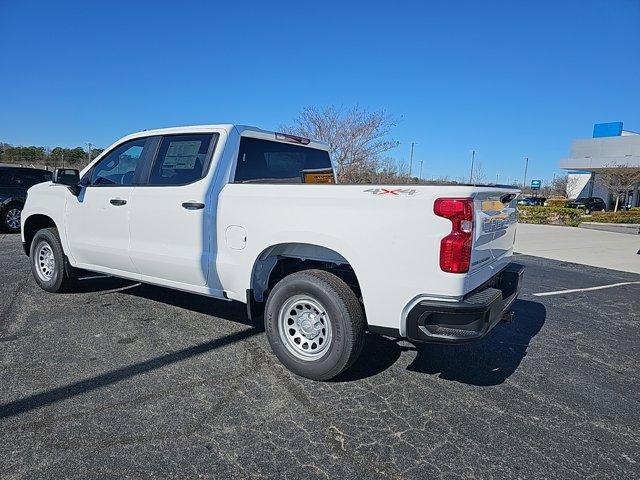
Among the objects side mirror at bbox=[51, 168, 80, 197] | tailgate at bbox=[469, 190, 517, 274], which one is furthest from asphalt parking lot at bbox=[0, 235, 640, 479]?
side mirror at bbox=[51, 168, 80, 197]

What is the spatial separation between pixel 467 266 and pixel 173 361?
8.13 ft

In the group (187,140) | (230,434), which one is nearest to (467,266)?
(230,434)

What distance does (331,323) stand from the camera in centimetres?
329

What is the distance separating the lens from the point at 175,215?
4047 mm

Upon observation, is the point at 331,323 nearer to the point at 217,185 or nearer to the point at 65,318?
the point at 217,185

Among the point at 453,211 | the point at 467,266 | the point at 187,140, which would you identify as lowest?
the point at 467,266

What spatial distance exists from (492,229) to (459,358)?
4.50 ft

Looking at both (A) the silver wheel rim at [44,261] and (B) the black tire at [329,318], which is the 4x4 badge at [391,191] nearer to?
(B) the black tire at [329,318]

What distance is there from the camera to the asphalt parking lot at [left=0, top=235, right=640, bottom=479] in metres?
2.46

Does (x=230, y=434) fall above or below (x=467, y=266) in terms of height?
below

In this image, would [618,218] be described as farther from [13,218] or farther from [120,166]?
[13,218]

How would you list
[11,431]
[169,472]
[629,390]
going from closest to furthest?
[169,472], [11,431], [629,390]

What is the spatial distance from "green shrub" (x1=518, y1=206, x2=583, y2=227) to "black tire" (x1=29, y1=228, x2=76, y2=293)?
22203 mm

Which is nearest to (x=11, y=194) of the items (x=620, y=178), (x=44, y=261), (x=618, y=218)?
(x=44, y=261)
